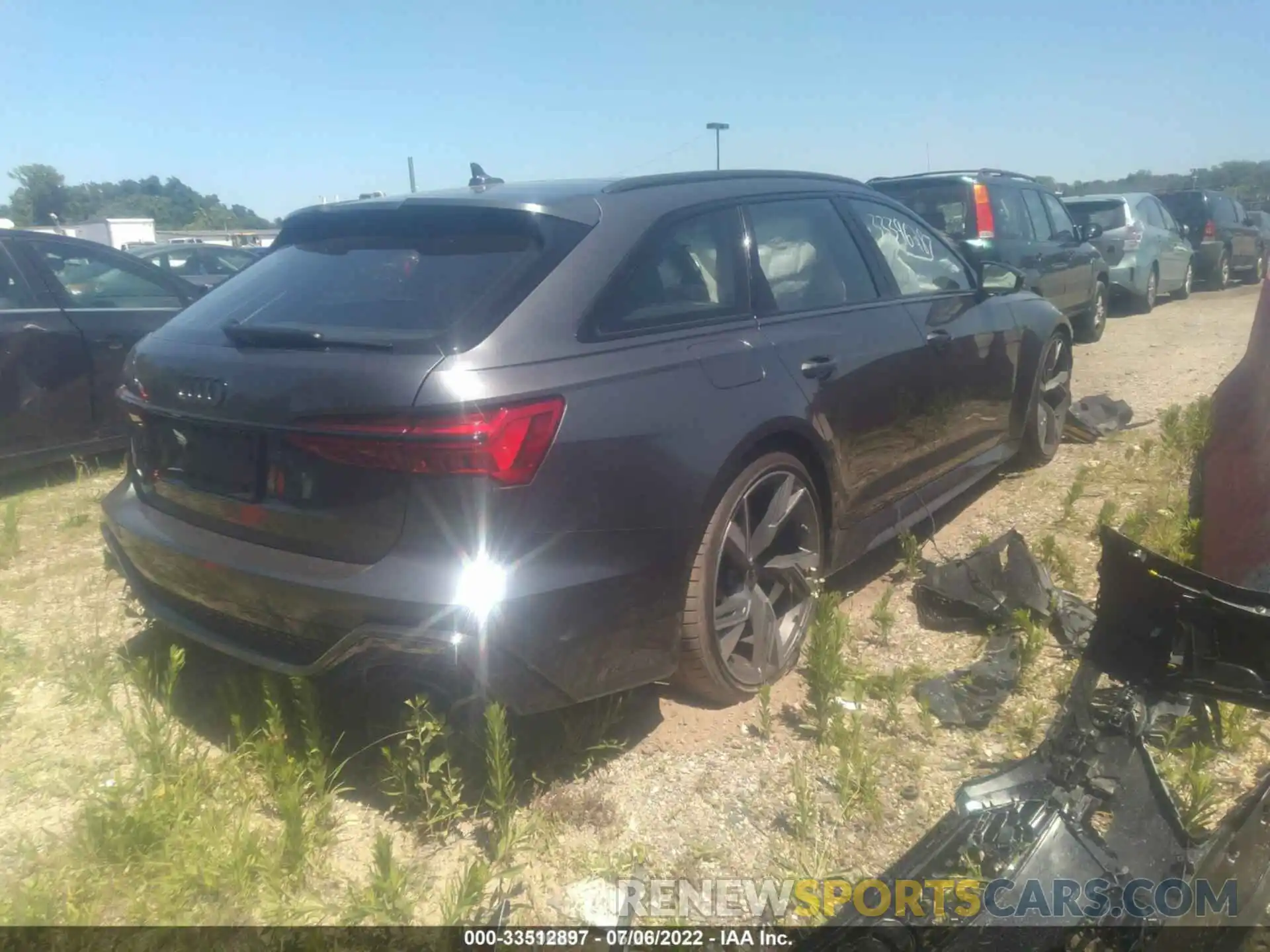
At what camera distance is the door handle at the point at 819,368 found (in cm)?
318

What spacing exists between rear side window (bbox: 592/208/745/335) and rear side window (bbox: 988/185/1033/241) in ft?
19.0

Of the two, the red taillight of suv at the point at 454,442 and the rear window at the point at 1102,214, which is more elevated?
the rear window at the point at 1102,214

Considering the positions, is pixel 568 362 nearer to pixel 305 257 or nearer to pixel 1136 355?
pixel 305 257

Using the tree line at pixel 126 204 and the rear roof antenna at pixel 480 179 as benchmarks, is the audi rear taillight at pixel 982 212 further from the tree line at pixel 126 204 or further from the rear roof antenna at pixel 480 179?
the tree line at pixel 126 204

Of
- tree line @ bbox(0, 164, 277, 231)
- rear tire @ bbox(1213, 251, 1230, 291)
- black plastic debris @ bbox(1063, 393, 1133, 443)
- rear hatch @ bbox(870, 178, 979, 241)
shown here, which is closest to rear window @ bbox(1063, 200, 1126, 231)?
rear hatch @ bbox(870, 178, 979, 241)

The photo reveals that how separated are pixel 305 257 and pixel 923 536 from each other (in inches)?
119

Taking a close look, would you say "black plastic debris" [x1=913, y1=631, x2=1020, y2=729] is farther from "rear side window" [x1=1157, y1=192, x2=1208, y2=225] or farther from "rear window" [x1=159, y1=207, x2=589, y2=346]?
"rear side window" [x1=1157, y1=192, x2=1208, y2=225]

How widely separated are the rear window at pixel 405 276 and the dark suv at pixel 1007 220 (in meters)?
5.80

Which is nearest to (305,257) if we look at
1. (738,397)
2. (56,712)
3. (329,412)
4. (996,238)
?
(329,412)

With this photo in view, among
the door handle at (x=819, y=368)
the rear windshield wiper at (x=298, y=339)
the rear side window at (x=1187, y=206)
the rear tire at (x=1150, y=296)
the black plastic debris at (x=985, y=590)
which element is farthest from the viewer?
the rear side window at (x=1187, y=206)

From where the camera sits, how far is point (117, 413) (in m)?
5.68

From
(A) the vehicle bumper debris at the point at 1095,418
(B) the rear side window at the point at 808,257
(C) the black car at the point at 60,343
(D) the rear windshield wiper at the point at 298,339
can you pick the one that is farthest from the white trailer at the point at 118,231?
(D) the rear windshield wiper at the point at 298,339

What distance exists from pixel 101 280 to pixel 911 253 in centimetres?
480

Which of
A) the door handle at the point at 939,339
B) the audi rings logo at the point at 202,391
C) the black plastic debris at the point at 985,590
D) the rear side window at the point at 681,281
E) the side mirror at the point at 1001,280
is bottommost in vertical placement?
the black plastic debris at the point at 985,590
